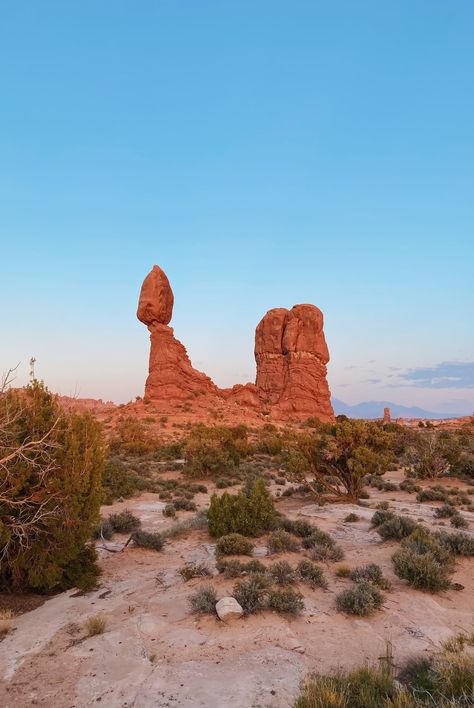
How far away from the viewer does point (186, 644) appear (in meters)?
5.57

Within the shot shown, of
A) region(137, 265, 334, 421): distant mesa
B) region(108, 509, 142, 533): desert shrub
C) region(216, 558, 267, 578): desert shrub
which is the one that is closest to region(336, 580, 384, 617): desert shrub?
region(216, 558, 267, 578): desert shrub

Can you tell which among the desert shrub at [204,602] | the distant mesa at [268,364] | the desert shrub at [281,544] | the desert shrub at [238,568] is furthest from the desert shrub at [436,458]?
the distant mesa at [268,364]

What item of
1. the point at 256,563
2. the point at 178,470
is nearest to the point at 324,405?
the point at 178,470

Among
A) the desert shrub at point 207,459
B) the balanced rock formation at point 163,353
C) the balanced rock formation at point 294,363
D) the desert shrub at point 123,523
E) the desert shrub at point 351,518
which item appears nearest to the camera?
the desert shrub at point 123,523

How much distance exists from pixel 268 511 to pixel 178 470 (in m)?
13.8

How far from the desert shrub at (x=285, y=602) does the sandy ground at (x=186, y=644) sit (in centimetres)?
13

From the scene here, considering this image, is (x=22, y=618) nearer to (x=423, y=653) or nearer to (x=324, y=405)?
(x=423, y=653)

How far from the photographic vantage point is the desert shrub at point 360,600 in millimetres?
6320

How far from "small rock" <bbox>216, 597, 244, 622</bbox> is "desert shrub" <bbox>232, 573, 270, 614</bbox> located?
16cm

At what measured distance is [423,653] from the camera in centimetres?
527

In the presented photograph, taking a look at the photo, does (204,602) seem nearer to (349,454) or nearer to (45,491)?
(45,491)

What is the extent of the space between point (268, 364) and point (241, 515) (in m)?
48.6

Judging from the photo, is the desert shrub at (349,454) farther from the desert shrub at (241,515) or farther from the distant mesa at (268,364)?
the distant mesa at (268,364)

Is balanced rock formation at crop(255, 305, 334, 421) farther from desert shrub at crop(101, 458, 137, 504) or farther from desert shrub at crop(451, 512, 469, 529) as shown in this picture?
desert shrub at crop(451, 512, 469, 529)
